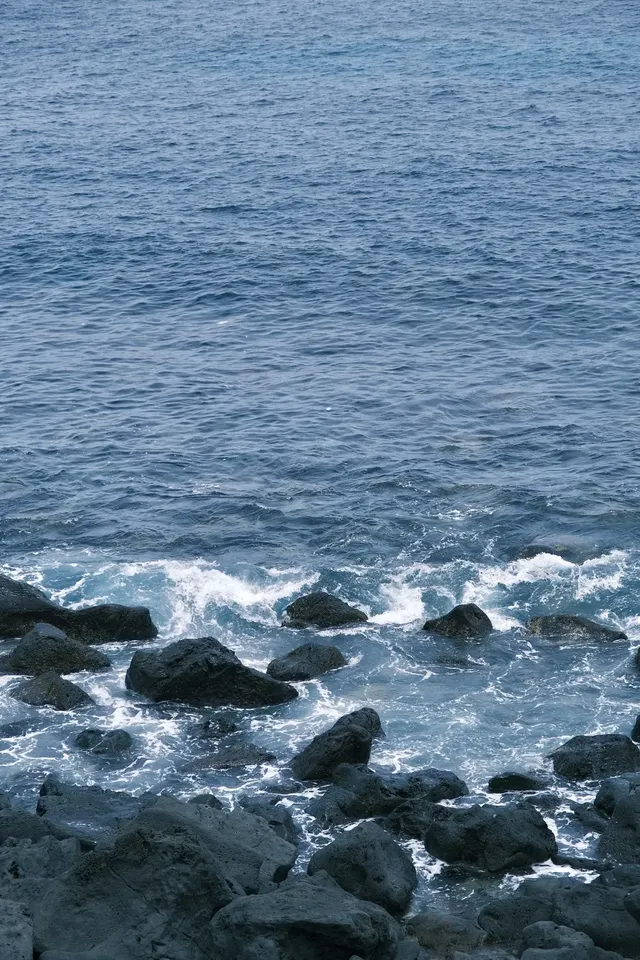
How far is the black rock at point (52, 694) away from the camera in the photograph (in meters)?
32.2

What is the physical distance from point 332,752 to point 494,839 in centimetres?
485

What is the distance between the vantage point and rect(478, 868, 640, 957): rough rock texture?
72.7 feet

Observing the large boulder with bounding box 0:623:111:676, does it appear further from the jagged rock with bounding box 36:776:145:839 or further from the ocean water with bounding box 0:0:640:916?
the jagged rock with bounding box 36:776:145:839

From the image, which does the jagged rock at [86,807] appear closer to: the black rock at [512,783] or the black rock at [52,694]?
the black rock at [52,694]

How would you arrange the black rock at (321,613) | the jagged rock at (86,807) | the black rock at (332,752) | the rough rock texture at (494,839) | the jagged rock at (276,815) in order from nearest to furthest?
the rough rock texture at (494,839)
the jagged rock at (276,815)
the jagged rock at (86,807)
the black rock at (332,752)
the black rock at (321,613)

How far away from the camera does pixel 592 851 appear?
25781 millimetres

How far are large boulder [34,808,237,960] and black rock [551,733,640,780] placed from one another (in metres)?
9.58

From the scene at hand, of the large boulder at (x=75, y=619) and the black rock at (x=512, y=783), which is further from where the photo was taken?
the large boulder at (x=75, y=619)

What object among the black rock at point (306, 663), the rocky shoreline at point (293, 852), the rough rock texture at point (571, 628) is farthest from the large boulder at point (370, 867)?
the rough rock texture at point (571, 628)

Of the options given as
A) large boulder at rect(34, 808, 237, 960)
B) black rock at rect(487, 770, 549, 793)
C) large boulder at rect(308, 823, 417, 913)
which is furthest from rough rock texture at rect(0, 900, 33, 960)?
black rock at rect(487, 770, 549, 793)

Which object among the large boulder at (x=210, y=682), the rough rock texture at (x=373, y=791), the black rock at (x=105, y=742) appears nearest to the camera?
the rough rock texture at (x=373, y=791)

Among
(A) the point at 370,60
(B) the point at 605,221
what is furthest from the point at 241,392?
(A) the point at 370,60

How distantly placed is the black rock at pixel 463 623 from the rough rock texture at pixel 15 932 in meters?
16.8

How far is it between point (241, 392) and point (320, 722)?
74.0ft
